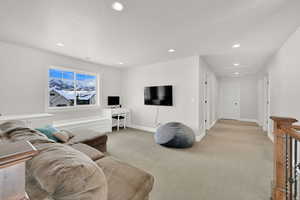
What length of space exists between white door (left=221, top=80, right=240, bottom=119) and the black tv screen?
5.17 metres

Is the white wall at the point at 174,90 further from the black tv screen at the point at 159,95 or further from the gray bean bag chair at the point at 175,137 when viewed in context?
the gray bean bag chair at the point at 175,137

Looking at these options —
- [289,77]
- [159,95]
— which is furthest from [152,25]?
[289,77]

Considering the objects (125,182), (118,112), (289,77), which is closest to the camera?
(125,182)

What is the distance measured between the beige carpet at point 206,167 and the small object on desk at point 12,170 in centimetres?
160

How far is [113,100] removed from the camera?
5348 millimetres

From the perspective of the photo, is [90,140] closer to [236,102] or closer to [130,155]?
[130,155]

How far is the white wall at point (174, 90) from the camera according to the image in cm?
389

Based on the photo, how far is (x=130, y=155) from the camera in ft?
9.45

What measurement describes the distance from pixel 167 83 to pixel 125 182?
370 centimetres

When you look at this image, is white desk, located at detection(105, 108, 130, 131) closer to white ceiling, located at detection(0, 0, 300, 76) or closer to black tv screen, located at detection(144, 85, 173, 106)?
black tv screen, located at detection(144, 85, 173, 106)

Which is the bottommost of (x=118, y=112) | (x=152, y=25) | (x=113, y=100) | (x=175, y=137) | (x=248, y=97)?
(x=175, y=137)

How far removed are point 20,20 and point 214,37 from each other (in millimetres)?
3509

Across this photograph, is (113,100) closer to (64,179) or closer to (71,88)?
(71,88)

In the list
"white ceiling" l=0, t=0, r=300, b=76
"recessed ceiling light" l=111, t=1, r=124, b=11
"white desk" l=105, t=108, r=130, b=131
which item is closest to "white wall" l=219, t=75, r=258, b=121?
"white ceiling" l=0, t=0, r=300, b=76
